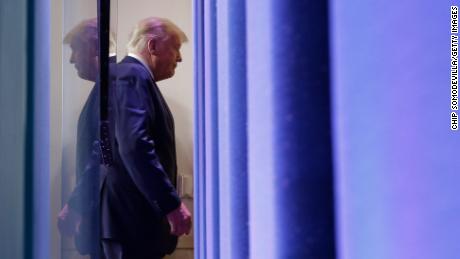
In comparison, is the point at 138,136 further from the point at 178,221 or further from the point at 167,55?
the point at 167,55

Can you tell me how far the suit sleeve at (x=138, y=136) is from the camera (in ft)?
5.97

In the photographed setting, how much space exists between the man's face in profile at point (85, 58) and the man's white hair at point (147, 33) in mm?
877

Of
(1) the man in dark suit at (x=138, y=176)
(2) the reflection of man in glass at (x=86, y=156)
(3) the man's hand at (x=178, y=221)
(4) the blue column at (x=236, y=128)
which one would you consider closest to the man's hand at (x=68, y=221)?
(2) the reflection of man in glass at (x=86, y=156)

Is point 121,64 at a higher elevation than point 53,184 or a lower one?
higher

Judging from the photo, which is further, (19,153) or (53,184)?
(53,184)

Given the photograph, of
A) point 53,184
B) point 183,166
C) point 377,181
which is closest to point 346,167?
point 377,181

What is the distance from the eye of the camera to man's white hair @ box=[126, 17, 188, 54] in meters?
2.03

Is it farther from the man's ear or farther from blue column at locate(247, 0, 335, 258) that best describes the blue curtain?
the man's ear

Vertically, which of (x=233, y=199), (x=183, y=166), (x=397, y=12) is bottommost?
(x=183, y=166)

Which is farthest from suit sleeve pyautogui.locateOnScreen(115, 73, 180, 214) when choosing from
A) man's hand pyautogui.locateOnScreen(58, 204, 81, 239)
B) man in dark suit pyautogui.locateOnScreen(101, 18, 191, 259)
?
man's hand pyautogui.locateOnScreen(58, 204, 81, 239)

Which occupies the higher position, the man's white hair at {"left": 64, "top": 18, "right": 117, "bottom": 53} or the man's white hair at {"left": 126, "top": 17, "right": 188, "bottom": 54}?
the man's white hair at {"left": 126, "top": 17, "right": 188, "bottom": 54}

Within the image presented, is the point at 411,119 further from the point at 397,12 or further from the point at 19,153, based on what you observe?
the point at 19,153

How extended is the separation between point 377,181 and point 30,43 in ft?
1.84

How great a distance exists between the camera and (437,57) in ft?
0.59
